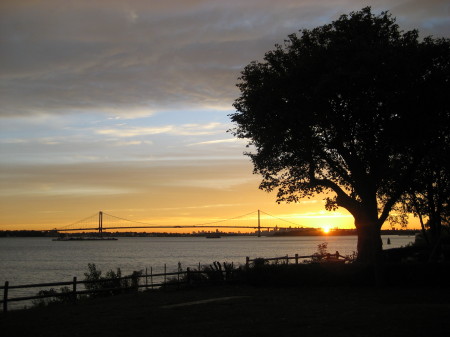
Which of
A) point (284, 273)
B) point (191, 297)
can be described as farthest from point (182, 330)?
point (284, 273)

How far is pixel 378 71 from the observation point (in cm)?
2870

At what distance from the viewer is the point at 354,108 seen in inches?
1162

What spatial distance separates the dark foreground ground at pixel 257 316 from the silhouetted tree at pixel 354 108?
9.92m

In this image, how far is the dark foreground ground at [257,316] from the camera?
Answer: 47.7 ft

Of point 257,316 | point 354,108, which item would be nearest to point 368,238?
point 354,108

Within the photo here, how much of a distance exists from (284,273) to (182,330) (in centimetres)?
1309

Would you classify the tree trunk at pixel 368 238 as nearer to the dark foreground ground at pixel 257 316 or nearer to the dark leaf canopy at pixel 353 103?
the dark leaf canopy at pixel 353 103

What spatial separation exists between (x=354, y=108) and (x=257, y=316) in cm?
1618

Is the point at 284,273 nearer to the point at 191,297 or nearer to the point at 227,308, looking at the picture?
the point at 191,297

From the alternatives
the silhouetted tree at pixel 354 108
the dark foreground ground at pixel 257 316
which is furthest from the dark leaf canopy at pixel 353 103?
the dark foreground ground at pixel 257 316

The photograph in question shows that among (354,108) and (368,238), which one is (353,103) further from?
(368,238)

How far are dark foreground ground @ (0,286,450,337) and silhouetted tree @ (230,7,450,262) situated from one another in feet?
32.5

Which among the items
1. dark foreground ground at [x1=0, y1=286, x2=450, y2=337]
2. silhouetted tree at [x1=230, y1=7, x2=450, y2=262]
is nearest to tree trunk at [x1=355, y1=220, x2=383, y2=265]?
silhouetted tree at [x1=230, y1=7, x2=450, y2=262]

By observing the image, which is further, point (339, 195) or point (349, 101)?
point (339, 195)
